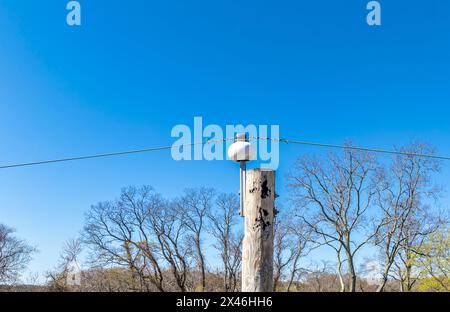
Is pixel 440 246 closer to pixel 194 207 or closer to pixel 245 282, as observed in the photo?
pixel 194 207

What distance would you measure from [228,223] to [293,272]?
4.20m

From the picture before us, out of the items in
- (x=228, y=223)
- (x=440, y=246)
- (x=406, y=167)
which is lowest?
(x=440, y=246)

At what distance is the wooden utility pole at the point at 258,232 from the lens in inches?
137

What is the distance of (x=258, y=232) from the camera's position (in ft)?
11.7

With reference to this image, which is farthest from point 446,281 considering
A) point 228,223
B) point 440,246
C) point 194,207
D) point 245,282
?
point 245,282

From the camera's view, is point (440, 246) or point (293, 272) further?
point (293, 272)

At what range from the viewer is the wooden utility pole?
3.48 metres

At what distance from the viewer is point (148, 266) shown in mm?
20875
